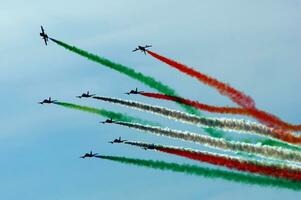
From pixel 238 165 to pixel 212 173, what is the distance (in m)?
3.85

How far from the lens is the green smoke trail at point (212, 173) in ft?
313

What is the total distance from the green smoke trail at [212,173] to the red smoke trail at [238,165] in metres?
0.71

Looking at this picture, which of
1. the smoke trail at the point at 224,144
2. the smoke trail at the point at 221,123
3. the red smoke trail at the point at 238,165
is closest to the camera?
the red smoke trail at the point at 238,165

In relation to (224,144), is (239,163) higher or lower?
lower

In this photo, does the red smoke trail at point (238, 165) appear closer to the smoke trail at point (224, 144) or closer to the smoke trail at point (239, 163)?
the smoke trail at point (239, 163)

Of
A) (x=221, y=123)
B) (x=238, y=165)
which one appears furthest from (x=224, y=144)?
(x=238, y=165)

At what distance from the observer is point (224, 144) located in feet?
334

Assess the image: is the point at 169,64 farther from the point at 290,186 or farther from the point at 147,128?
the point at 290,186

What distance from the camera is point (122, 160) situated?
10762 cm

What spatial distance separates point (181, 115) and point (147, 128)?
4.96 metres

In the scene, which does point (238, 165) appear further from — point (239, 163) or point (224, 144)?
point (224, 144)

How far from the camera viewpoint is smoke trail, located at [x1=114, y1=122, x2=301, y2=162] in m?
96.3

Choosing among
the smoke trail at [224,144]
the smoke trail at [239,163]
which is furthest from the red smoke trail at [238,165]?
the smoke trail at [224,144]

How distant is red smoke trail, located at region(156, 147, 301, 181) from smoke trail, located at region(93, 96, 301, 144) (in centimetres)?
446
